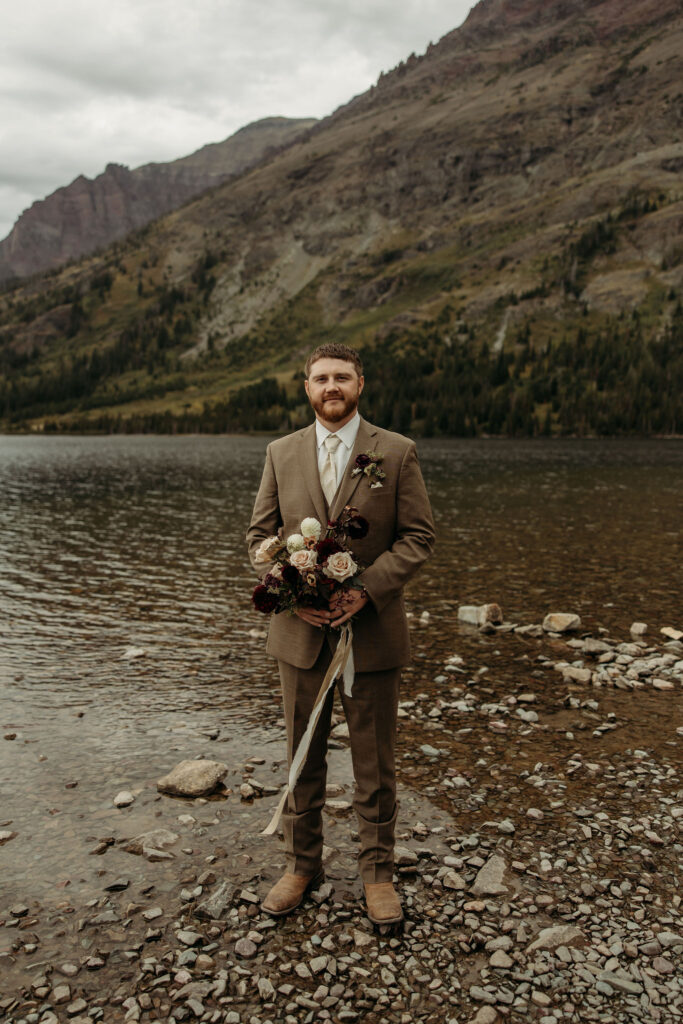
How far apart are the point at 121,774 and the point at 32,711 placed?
3.38 meters

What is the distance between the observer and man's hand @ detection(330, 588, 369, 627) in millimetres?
5602

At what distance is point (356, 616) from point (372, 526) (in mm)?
834

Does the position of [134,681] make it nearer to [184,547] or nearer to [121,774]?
[121,774]

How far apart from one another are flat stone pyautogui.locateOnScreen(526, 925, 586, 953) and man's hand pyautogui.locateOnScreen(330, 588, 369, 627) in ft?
10.7

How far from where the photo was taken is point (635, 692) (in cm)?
1191

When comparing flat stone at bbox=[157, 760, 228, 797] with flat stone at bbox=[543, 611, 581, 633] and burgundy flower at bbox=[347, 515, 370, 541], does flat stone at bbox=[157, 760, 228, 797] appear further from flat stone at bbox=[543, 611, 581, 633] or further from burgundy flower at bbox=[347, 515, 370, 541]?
flat stone at bbox=[543, 611, 581, 633]

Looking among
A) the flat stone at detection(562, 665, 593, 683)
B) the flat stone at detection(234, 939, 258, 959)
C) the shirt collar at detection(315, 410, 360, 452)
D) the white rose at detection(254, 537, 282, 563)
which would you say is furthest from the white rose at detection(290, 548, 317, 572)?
the flat stone at detection(562, 665, 593, 683)

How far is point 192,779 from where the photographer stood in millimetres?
8562

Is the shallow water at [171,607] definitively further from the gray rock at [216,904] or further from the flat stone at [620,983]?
the flat stone at [620,983]

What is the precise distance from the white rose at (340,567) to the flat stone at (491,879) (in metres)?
3.52

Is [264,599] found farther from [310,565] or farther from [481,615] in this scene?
[481,615]

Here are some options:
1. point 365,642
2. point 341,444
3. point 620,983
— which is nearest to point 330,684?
point 365,642

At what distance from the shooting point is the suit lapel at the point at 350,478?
591 cm

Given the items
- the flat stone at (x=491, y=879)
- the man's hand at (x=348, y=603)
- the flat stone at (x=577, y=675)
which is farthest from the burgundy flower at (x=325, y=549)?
the flat stone at (x=577, y=675)
